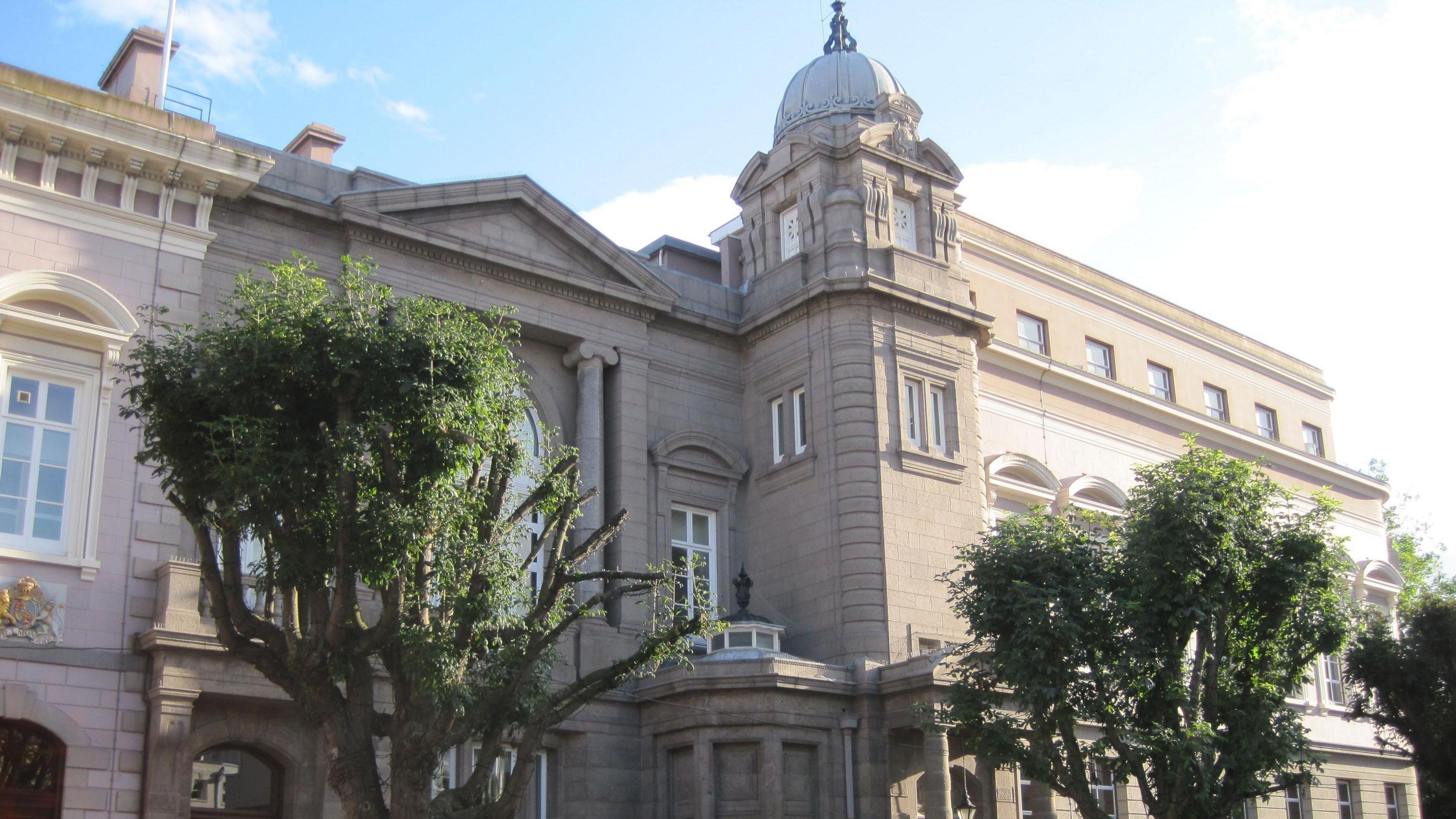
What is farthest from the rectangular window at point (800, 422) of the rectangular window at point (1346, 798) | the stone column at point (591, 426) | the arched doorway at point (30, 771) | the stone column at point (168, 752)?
the rectangular window at point (1346, 798)

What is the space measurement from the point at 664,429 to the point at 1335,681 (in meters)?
22.4

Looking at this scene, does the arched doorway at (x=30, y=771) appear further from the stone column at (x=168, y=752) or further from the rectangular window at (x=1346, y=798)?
the rectangular window at (x=1346, y=798)

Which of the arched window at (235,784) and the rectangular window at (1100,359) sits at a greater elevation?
the rectangular window at (1100,359)

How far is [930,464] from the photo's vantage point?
29.8m

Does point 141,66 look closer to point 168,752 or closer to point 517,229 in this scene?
point 517,229

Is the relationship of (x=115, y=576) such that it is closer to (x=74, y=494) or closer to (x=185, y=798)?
(x=74, y=494)

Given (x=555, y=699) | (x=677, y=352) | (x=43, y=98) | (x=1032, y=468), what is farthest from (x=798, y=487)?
(x=43, y=98)

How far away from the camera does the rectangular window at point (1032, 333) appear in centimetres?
3684

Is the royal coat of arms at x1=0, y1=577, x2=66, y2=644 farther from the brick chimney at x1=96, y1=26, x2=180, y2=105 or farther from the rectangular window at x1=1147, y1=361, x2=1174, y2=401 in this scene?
the rectangular window at x1=1147, y1=361, x2=1174, y2=401

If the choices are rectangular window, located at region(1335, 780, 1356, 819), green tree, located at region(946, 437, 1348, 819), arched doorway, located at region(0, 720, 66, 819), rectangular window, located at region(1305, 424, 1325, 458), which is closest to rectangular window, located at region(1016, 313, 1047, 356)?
green tree, located at region(946, 437, 1348, 819)

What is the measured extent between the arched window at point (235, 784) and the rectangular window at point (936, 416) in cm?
1418

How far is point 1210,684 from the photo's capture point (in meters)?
24.7

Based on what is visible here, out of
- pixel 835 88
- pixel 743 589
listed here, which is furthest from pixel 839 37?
pixel 743 589

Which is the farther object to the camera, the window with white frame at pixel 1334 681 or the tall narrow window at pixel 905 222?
the window with white frame at pixel 1334 681
